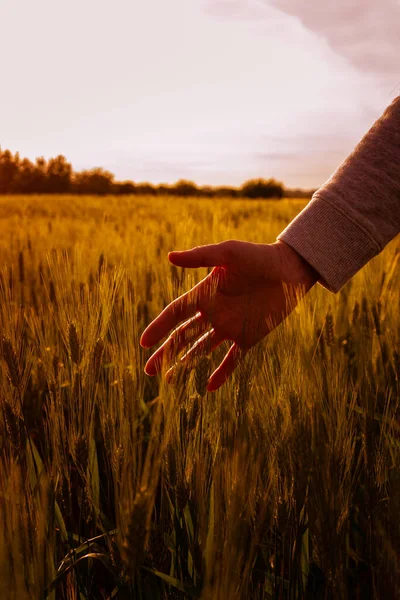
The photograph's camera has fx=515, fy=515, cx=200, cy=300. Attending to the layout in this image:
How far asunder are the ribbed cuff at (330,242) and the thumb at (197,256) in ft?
0.82

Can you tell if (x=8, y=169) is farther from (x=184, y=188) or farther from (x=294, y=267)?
(x=294, y=267)

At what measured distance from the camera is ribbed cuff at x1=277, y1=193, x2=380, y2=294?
1.22 meters

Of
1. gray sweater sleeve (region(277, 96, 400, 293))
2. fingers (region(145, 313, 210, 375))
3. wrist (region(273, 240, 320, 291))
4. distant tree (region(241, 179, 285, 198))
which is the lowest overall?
fingers (region(145, 313, 210, 375))

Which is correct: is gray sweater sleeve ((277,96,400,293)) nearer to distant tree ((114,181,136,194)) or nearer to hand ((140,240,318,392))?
hand ((140,240,318,392))

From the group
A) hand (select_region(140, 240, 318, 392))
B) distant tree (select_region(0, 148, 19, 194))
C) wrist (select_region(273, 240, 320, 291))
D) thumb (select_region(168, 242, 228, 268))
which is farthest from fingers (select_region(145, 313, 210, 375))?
distant tree (select_region(0, 148, 19, 194))

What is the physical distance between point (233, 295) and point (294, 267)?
0.17 metres

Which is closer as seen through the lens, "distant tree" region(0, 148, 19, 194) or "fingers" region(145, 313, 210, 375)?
"fingers" region(145, 313, 210, 375)

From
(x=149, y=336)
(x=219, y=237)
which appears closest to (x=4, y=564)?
(x=149, y=336)

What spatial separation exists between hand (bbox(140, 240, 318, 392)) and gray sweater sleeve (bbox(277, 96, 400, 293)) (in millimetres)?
51

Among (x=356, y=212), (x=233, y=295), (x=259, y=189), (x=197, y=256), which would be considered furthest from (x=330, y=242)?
(x=259, y=189)

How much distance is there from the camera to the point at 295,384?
0.84 m

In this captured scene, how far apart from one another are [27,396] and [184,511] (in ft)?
1.65

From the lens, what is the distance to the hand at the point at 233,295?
3.42ft

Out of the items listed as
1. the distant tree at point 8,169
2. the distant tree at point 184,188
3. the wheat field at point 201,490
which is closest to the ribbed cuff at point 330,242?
the wheat field at point 201,490
